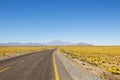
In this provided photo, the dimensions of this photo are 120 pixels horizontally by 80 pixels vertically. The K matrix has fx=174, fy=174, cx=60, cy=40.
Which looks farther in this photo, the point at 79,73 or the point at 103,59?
the point at 103,59

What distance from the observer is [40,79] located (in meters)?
10.1

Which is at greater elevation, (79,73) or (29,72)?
(29,72)

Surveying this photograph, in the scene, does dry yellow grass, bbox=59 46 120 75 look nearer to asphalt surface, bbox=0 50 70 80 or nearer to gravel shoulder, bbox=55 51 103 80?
gravel shoulder, bbox=55 51 103 80

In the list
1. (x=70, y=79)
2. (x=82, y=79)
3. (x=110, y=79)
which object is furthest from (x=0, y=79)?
(x=110, y=79)

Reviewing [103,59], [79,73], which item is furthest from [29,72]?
[103,59]

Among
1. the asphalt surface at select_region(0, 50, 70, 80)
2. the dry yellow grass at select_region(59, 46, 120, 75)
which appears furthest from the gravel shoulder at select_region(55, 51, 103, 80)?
the dry yellow grass at select_region(59, 46, 120, 75)

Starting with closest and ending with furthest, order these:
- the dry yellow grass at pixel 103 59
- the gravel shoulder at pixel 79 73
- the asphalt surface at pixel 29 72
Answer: the asphalt surface at pixel 29 72 → the gravel shoulder at pixel 79 73 → the dry yellow grass at pixel 103 59

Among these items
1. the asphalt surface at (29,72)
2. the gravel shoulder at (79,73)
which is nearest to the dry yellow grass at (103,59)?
the gravel shoulder at (79,73)

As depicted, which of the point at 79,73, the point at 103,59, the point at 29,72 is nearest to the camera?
the point at 29,72

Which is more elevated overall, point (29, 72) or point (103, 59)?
point (29, 72)

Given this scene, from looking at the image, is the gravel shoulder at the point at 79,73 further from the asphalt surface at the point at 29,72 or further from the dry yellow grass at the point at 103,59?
the dry yellow grass at the point at 103,59

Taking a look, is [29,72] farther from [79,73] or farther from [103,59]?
[103,59]

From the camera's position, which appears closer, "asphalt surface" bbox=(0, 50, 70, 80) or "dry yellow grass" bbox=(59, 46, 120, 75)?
"asphalt surface" bbox=(0, 50, 70, 80)

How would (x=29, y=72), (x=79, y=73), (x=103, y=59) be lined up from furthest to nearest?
(x=103, y=59) → (x=79, y=73) → (x=29, y=72)
